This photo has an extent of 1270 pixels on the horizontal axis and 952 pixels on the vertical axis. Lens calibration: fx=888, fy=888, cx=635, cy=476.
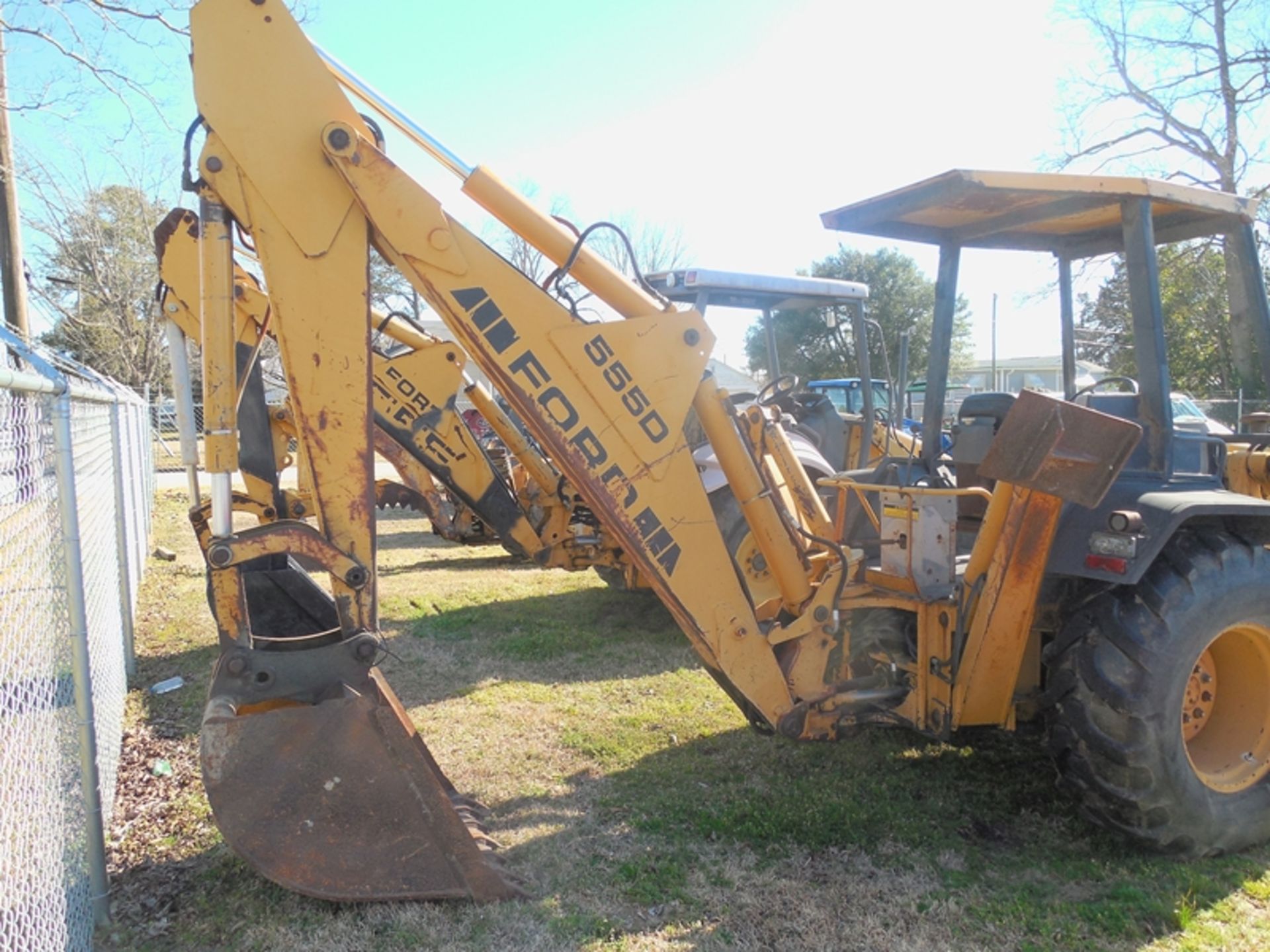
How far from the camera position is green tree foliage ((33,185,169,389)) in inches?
808

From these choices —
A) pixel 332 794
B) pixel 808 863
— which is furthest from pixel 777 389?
pixel 332 794

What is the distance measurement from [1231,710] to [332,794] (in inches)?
139

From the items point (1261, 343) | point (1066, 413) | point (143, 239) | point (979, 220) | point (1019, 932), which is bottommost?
point (1019, 932)

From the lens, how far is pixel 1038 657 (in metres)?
3.79

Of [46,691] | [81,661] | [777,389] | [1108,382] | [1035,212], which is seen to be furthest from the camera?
[777,389]

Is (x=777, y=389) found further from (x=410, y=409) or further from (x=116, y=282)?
(x=116, y=282)

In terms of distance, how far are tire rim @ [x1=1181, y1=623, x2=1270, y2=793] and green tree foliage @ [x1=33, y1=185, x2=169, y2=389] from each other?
70.0 ft

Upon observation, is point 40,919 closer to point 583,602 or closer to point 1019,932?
point 1019,932

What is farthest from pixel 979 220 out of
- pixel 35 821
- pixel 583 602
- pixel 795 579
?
pixel 583 602

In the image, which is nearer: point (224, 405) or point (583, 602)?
point (224, 405)

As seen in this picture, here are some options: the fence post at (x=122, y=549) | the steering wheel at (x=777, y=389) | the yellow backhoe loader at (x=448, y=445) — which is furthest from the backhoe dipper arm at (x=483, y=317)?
the fence post at (x=122, y=549)

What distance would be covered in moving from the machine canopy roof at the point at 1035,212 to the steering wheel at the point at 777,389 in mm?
1306

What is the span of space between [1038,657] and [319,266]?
10.6 ft

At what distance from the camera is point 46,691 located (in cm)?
280
